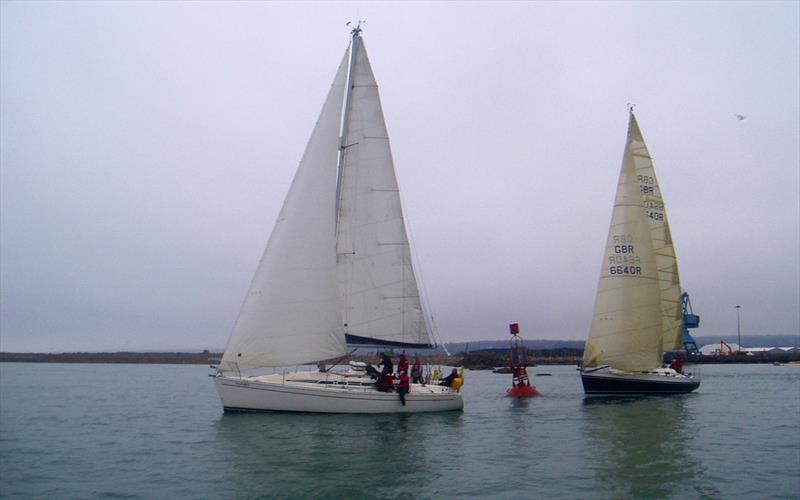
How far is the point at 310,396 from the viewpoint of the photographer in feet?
72.3

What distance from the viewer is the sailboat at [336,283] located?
22.2 metres

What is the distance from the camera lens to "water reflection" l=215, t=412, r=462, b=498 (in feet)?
42.3

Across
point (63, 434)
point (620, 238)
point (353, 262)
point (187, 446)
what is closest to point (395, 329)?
point (353, 262)

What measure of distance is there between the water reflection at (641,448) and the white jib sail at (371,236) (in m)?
7.76

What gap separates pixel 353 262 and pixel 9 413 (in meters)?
16.5

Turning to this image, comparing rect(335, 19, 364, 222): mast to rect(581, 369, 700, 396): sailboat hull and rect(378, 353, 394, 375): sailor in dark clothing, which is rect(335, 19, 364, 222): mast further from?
rect(581, 369, 700, 396): sailboat hull

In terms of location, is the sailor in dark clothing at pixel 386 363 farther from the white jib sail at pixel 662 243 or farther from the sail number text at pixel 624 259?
the white jib sail at pixel 662 243

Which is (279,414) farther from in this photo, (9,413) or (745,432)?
(745,432)

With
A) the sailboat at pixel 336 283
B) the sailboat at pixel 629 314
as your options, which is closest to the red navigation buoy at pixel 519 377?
the sailboat at pixel 629 314

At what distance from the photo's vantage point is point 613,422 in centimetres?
2270

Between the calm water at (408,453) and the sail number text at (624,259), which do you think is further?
the sail number text at (624,259)

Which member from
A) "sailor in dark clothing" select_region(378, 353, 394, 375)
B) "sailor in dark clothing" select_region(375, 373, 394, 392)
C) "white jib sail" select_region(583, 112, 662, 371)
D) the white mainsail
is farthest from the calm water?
"white jib sail" select_region(583, 112, 662, 371)

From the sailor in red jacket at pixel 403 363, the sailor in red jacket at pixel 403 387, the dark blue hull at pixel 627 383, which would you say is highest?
the sailor in red jacket at pixel 403 363

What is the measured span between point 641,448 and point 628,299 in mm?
16350
